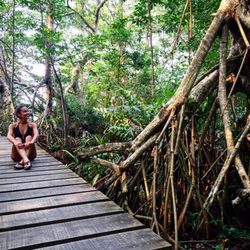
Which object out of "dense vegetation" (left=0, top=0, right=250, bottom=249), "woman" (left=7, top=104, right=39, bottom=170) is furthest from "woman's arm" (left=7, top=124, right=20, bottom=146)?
"dense vegetation" (left=0, top=0, right=250, bottom=249)

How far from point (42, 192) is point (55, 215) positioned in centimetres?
66

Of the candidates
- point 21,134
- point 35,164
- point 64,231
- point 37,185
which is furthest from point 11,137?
point 64,231

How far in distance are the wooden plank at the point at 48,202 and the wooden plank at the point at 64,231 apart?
0.40 meters

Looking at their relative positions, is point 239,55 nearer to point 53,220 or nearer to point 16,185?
point 53,220

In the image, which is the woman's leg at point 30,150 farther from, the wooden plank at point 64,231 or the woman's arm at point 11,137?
the wooden plank at point 64,231

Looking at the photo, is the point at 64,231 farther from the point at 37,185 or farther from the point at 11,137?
the point at 11,137

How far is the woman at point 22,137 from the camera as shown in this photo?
384cm

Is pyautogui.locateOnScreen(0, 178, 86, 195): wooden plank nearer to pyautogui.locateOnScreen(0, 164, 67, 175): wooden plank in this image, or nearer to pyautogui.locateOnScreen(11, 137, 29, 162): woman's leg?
pyautogui.locateOnScreen(0, 164, 67, 175): wooden plank

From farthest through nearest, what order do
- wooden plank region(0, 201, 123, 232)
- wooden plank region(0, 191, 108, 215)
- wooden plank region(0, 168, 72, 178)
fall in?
wooden plank region(0, 168, 72, 178), wooden plank region(0, 191, 108, 215), wooden plank region(0, 201, 123, 232)

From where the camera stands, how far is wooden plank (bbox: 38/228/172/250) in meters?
1.65

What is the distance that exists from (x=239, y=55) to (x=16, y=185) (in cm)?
280

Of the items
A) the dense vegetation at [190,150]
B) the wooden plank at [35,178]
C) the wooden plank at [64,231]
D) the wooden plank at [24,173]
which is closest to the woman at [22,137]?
the wooden plank at [24,173]

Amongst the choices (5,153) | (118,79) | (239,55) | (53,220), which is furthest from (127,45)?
(53,220)

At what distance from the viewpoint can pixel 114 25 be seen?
7371 millimetres
